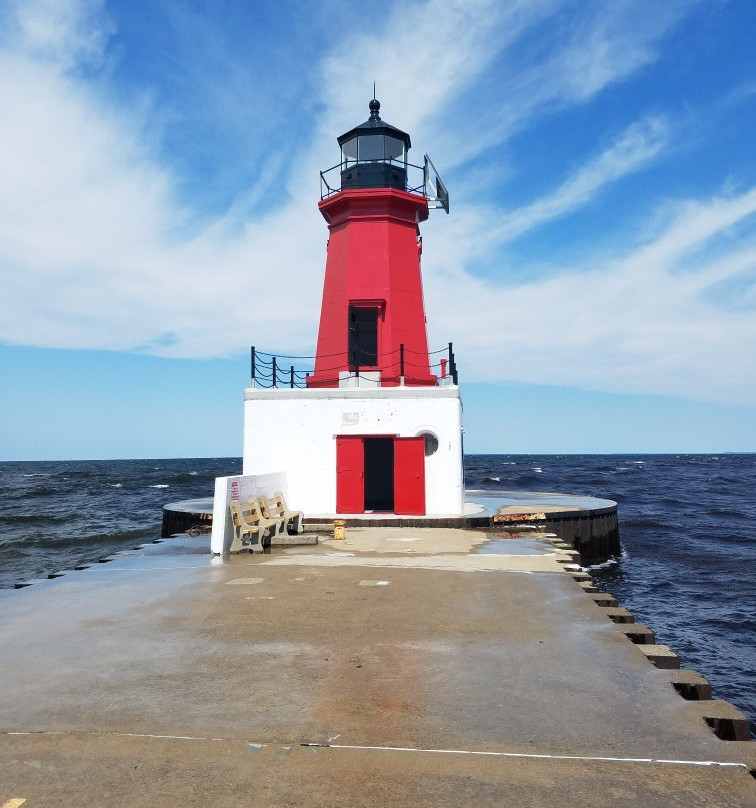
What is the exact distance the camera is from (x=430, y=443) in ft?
50.8

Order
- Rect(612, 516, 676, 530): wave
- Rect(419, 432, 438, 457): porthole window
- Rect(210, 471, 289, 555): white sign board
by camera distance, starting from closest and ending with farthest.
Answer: Rect(210, 471, 289, 555): white sign board → Rect(419, 432, 438, 457): porthole window → Rect(612, 516, 676, 530): wave

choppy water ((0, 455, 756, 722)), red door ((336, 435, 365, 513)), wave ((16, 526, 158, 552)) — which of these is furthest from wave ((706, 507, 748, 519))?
wave ((16, 526, 158, 552))

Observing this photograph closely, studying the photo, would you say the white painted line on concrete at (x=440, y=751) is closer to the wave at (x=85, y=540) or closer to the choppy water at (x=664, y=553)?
the choppy water at (x=664, y=553)

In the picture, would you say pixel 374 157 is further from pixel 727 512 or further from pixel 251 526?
pixel 727 512

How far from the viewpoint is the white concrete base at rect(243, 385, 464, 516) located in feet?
50.2

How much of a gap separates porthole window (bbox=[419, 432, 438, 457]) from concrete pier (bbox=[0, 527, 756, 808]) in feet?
24.3

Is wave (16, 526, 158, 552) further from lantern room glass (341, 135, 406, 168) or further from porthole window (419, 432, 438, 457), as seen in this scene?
lantern room glass (341, 135, 406, 168)

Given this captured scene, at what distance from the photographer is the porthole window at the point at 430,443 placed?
15.4 meters

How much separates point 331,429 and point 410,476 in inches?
83.5

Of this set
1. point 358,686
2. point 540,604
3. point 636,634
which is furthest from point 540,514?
point 358,686

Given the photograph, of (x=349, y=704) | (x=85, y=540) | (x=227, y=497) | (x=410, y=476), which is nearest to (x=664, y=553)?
(x=410, y=476)

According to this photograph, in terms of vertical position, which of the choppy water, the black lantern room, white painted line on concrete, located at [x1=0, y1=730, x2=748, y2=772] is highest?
the black lantern room

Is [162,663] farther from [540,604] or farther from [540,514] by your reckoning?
[540,514]

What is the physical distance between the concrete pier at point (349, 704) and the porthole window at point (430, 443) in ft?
24.3
